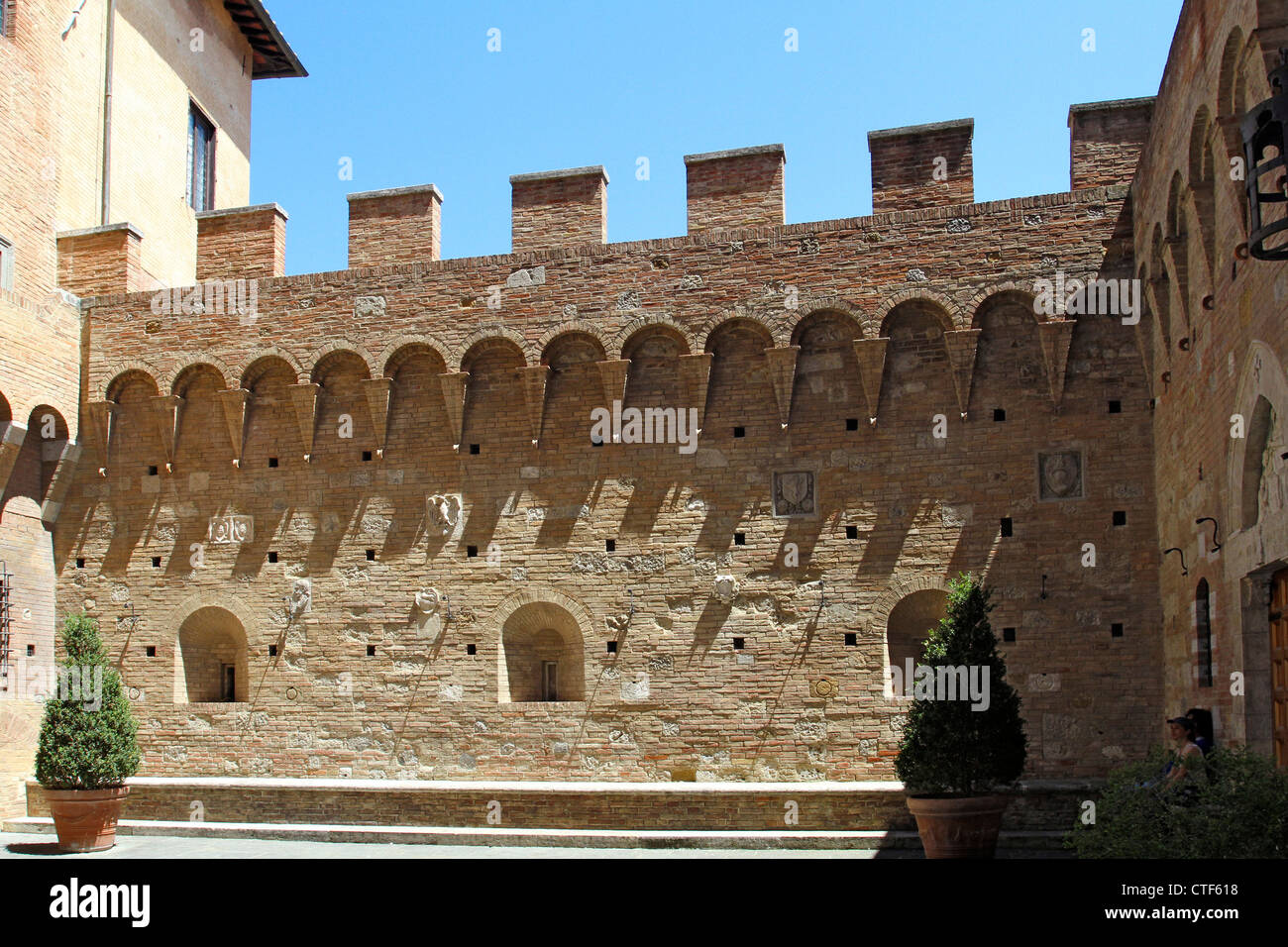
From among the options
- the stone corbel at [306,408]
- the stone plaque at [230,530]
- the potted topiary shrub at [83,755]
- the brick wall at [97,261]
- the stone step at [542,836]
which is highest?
the brick wall at [97,261]

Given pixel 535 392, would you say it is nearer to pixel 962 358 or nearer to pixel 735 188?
pixel 735 188

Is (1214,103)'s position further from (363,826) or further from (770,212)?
(363,826)

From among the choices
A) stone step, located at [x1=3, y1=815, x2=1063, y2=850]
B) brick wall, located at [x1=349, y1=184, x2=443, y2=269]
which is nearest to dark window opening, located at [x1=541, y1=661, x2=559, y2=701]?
stone step, located at [x1=3, y1=815, x2=1063, y2=850]

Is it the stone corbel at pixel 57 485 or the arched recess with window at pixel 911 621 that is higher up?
the stone corbel at pixel 57 485

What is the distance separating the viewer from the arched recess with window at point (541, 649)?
15109mm

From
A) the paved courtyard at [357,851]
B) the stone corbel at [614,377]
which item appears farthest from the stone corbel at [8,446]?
the stone corbel at [614,377]

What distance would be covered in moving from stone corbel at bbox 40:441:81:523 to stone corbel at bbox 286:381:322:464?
122 inches

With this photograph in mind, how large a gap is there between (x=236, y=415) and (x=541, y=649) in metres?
4.87

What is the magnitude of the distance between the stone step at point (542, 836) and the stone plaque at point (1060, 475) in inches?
141

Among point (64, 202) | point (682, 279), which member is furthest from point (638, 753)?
point (64, 202)

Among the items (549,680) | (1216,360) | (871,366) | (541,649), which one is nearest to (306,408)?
(541,649)

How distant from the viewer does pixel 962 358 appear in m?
14.2

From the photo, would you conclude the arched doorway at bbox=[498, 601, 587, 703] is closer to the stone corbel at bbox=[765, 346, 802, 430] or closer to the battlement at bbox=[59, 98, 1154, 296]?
the stone corbel at bbox=[765, 346, 802, 430]

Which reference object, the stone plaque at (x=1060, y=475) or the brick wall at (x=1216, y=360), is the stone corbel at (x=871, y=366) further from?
the brick wall at (x=1216, y=360)
